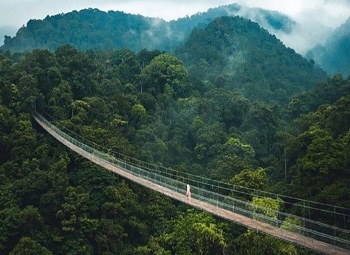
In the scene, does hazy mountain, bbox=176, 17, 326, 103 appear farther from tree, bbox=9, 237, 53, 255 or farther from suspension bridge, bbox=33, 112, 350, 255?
tree, bbox=9, 237, 53, 255

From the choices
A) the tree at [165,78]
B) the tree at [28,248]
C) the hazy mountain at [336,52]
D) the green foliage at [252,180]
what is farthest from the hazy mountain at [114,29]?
the tree at [28,248]

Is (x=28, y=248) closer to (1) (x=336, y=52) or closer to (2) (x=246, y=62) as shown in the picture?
(2) (x=246, y=62)

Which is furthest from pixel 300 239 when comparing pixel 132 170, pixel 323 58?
pixel 323 58

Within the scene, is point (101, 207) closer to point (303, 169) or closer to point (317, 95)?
point (303, 169)

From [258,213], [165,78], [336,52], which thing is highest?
[165,78]

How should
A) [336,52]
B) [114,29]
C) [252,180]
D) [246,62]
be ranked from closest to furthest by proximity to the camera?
[252,180] < [246,62] < [336,52] < [114,29]

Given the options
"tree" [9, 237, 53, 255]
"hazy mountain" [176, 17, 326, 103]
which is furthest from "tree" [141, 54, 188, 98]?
"tree" [9, 237, 53, 255]

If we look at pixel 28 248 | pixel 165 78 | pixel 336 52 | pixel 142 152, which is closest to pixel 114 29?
pixel 336 52
